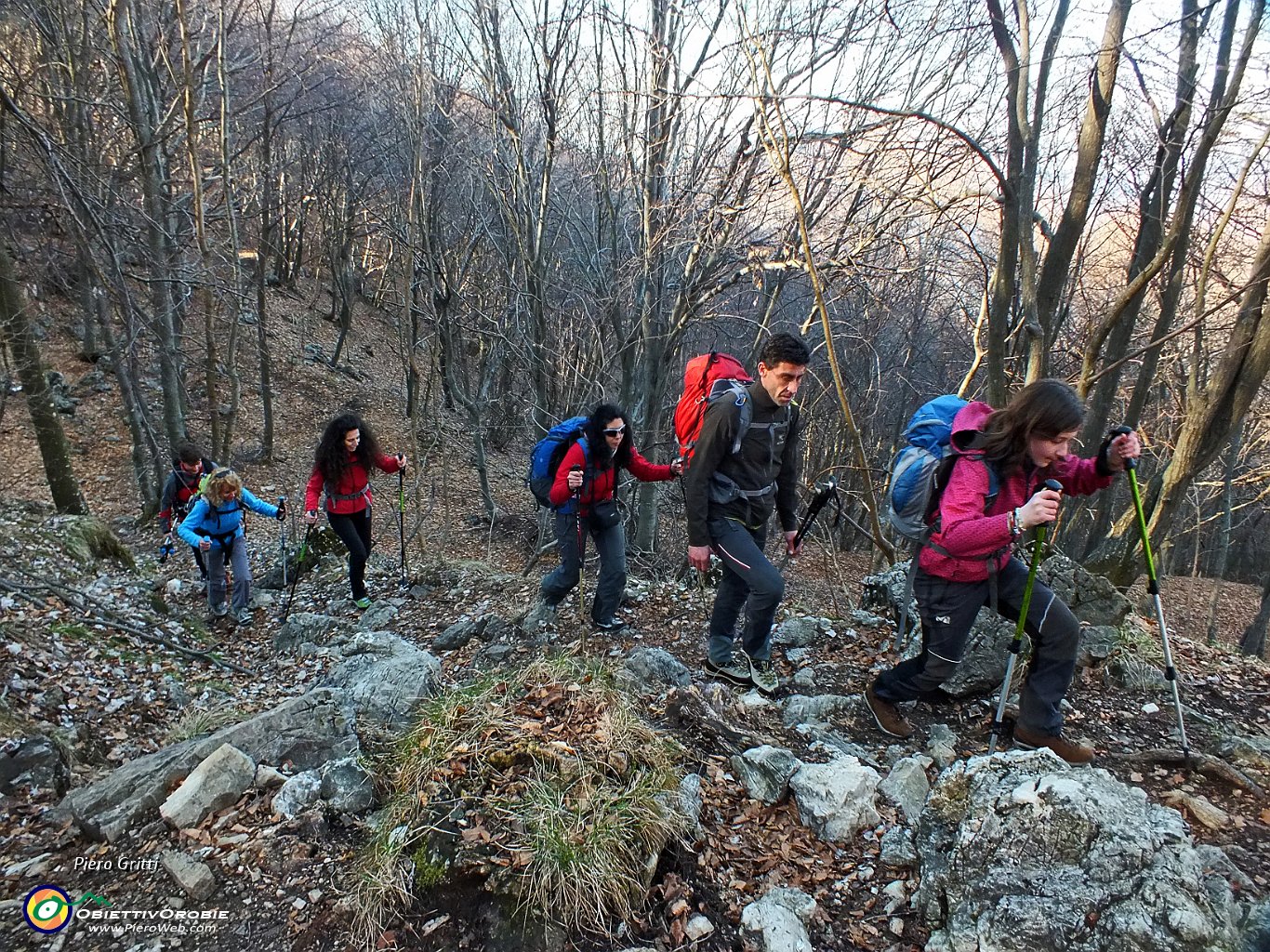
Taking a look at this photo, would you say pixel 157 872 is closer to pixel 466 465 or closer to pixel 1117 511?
pixel 466 465

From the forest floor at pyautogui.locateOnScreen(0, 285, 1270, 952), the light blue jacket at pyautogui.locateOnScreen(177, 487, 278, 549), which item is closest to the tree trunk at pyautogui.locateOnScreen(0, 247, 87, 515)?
the forest floor at pyautogui.locateOnScreen(0, 285, 1270, 952)

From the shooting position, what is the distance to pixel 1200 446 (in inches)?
240

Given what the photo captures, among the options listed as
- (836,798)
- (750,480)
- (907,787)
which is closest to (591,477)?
(750,480)

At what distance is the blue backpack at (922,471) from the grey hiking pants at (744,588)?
931 mm

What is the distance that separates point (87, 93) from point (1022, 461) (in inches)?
596

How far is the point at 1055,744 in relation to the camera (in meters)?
3.50

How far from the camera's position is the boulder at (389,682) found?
13.9 feet

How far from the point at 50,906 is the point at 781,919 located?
118 inches

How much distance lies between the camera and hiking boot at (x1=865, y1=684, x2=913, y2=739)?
388 cm

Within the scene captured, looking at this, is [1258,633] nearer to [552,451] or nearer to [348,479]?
[552,451]

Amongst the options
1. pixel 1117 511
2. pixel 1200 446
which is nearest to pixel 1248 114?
pixel 1200 446

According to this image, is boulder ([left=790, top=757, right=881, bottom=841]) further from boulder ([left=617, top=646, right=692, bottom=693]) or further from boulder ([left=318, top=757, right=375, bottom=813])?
boulder ([left=318, top=757, right=375, bottom=813])

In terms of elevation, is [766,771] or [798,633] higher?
A: [766,771]

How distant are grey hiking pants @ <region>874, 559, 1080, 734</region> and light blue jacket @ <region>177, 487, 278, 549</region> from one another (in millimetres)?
6340
